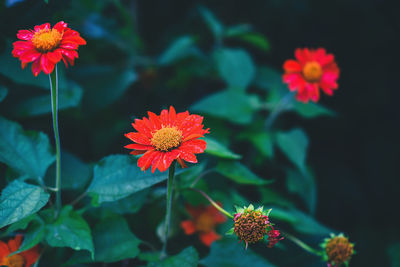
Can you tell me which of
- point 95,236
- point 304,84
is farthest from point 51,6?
point 304,84

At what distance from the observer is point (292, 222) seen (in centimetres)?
134

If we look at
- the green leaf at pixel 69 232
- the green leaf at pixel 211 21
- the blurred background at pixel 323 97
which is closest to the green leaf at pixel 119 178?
the green leaf at pixel 69 232

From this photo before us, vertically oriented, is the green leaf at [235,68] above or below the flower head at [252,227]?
above

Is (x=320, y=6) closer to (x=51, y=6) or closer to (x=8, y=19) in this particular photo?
(x=51, y=6)

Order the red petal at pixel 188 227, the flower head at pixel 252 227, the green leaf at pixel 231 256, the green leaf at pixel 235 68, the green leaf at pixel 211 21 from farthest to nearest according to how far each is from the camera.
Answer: the green leaf at pixel 211 21 → the green leaf at pixel 235 68 → the red petal at pixel 188 227 → the green leaf at pixel 231 256 → the flower head at pixel 252 227

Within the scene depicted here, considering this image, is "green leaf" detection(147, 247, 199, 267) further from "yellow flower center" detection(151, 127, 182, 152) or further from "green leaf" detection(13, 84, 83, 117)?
"green leaf" detection(13, 84, 83, 117)

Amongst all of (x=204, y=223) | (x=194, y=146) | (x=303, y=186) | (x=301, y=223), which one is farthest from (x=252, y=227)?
(x=303, y=186)

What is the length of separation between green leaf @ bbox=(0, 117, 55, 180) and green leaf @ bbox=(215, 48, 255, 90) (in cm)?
100

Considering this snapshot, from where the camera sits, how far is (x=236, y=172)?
1.20m

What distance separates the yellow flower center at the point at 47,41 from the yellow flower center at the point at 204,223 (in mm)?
802

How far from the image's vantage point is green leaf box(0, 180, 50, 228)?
0.88 meters

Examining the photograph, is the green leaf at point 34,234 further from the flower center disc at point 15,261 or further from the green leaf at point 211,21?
the green leaf at point 211,21

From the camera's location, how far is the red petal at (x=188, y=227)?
1.26 metres

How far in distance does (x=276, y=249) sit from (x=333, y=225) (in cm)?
71
